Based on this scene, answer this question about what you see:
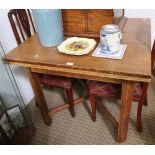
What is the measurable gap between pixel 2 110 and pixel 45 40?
0.64 meters

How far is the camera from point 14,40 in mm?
1604

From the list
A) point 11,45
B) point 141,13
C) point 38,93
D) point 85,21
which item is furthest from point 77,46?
point 141,13

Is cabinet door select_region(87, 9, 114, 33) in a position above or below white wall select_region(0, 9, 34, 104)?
above

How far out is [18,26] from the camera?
4.95 ft

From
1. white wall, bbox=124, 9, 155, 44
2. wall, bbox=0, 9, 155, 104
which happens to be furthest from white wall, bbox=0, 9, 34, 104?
white wall, bbox=124, 9, 155, 44

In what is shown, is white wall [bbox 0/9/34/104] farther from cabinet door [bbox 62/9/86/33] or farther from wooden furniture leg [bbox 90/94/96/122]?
wooden furniture leg [bbox 90/94/96/122]

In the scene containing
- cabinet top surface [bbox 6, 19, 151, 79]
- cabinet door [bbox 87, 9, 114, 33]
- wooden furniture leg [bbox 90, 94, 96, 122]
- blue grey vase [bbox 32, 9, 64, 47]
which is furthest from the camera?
wooden furniture leg [bbox 90, 94, 96, 122]

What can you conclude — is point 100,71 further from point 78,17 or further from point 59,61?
point 78,17

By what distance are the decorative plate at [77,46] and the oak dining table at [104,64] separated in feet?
0.09

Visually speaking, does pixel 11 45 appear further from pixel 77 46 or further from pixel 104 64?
pixel 104 64

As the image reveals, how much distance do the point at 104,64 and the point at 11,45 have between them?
931mm

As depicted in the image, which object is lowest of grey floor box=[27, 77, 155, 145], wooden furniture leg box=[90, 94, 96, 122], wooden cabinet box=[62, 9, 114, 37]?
grey floor box=[27, 77, 155, 145]

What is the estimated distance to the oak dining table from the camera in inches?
38.4

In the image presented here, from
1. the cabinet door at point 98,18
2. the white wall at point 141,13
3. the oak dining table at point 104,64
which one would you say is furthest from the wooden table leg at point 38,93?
the white wall at point 141,13
